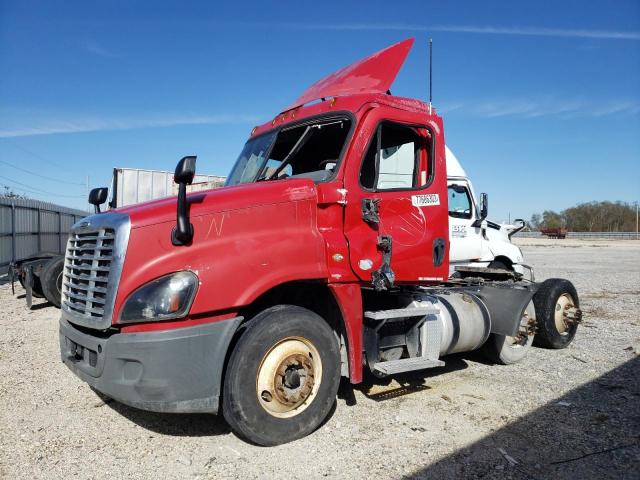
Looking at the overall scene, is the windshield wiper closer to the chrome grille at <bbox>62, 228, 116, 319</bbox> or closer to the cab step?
the chrome grille at <bbox>62, 228, 116, 319</bbox>

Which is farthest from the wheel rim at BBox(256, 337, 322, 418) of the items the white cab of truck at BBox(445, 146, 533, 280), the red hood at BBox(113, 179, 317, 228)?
the white cab of truck at BBox(445, 146, 533, 280)

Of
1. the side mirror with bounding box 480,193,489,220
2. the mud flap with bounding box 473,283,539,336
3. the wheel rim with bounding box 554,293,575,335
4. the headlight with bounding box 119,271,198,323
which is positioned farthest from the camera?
the side mirror with bounding box 480,193,489,220

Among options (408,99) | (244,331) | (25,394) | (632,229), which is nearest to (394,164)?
(408,99)

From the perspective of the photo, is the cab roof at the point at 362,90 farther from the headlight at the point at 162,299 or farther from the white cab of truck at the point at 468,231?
the white cab of truck at the point at 468,231

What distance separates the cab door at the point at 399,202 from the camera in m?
4.25

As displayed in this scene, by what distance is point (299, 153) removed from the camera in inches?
188

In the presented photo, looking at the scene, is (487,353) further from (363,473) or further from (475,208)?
(475,208)

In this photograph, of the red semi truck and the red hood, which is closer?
the red semi truck

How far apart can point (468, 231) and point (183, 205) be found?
722cm

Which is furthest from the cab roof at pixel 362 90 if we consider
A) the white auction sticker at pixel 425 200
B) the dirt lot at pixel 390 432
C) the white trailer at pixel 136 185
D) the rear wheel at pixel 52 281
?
the white trailer at pixel 136 185

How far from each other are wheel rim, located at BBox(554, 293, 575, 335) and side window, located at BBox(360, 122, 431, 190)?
3291mm

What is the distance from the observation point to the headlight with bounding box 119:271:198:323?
130 inches

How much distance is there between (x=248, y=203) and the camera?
147 inches

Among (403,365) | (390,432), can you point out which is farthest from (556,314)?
(390,432)
